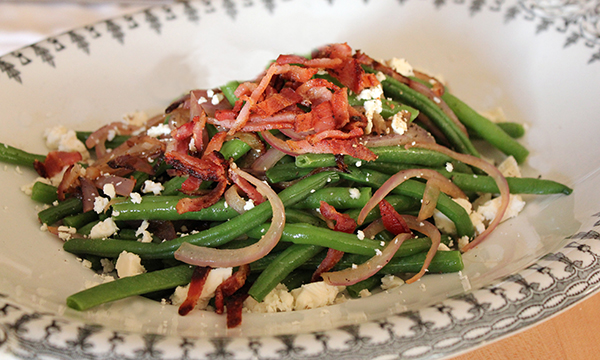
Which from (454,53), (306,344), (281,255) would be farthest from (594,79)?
(306,344)

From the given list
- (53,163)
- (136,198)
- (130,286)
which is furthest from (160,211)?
(53,163)

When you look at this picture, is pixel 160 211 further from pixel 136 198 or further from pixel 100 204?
pixel 100 204

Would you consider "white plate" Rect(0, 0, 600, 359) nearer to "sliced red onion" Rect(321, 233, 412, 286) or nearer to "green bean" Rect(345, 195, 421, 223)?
"sliced red onion" Rect(321, 233, 412, 286)

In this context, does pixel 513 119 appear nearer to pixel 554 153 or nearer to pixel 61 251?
pixel 554 153

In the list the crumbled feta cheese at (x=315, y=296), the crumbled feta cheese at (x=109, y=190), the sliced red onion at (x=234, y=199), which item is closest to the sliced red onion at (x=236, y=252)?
the sliced red onion at (x=234, y=199)

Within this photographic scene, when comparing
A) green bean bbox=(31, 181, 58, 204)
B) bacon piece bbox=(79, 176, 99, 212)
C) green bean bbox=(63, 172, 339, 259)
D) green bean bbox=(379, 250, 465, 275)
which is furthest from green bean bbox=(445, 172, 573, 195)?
green bean bbox=(31, 181, 58, 204)

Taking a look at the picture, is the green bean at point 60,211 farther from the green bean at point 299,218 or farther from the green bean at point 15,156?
the green bean at point 299,218

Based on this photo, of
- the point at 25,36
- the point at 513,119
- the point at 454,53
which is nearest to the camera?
the point at 513,119
